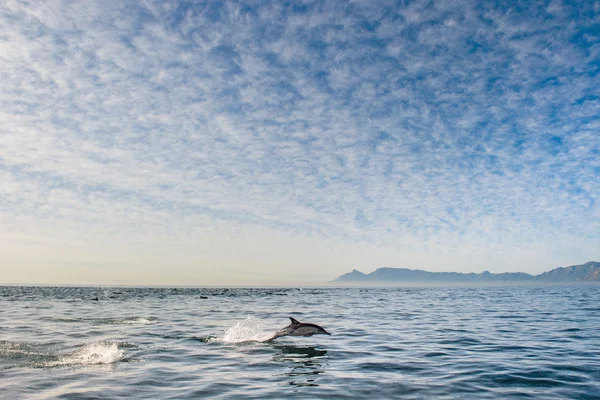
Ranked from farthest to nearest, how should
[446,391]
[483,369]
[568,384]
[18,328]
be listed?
[18,328] → [483,369] → [568,384] → [446,391]

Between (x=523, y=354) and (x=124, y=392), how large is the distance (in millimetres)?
11943

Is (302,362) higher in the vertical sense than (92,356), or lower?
lower

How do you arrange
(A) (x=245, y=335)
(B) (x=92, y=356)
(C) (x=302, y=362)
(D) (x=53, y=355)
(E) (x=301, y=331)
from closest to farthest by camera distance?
1. (C) (x=302, y=362)
2. (B) (x=92, y=356)
3. (D) (x=53, y=355)
4. (E) (x=301, y=331)
5. (A) (x=245, y=335)

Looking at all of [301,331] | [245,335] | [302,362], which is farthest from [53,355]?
[301,331]

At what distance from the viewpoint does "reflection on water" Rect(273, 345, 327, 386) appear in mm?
10060

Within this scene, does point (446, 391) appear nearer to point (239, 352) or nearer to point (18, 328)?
point (239, 352)

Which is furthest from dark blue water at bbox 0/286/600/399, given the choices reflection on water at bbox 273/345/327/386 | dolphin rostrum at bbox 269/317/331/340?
dolphin rostrum at bbox 269/317/331/340

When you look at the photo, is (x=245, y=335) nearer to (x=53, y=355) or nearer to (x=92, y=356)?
(x=92, y=356)

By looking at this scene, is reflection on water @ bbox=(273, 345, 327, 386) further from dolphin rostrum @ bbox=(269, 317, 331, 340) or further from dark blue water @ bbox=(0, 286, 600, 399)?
dolphin rostrum @ bbox=(269, 317, 331, 340)

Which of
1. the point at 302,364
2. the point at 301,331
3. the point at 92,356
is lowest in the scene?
the point at 302,364

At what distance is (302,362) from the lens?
12320mm

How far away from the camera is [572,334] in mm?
18188

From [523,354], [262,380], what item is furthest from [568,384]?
[262,380]

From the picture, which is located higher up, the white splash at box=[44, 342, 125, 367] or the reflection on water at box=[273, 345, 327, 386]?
the white splash at box=[44, 342, 125, 367]
